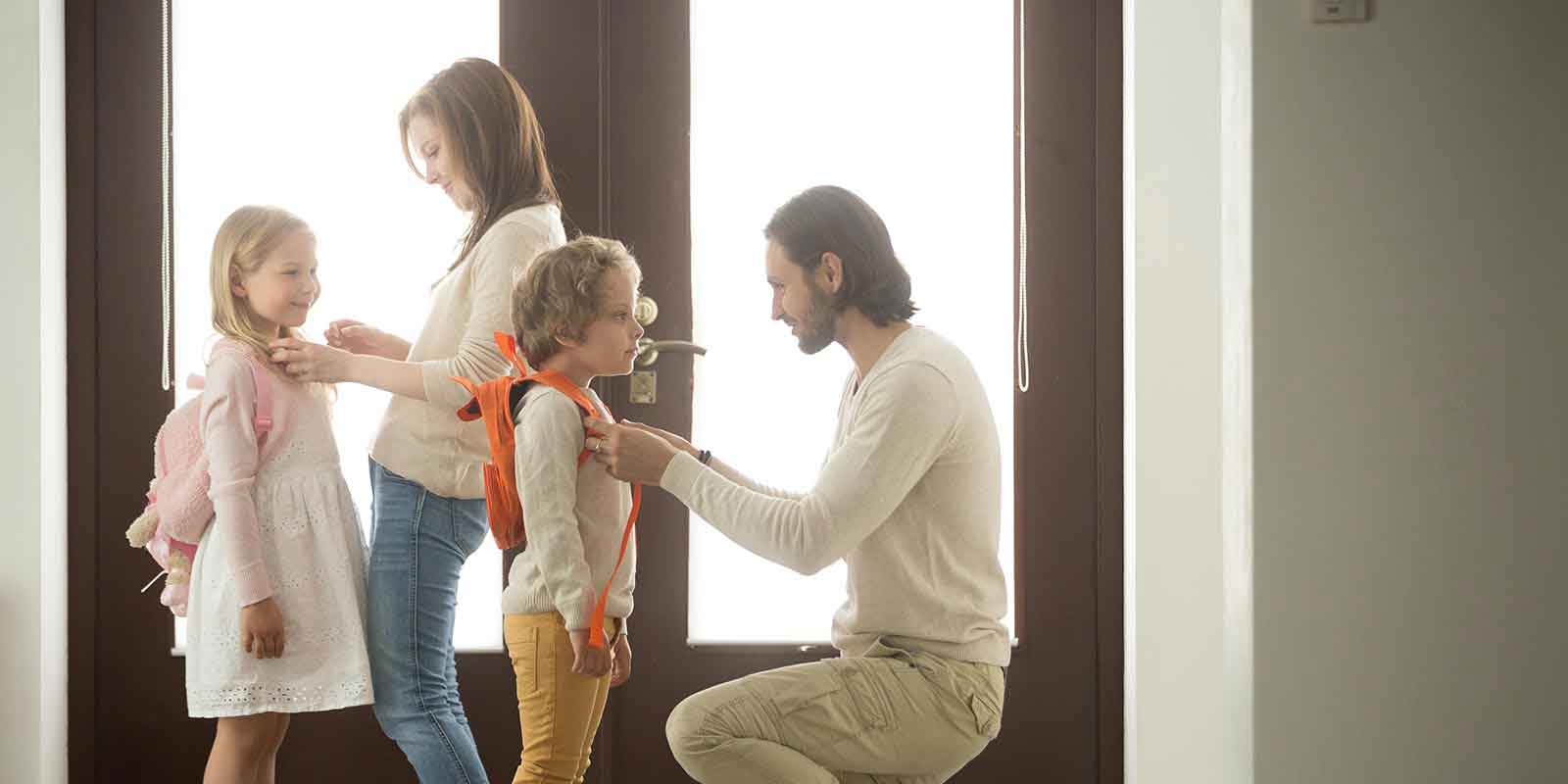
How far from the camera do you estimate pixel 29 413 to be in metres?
2.38

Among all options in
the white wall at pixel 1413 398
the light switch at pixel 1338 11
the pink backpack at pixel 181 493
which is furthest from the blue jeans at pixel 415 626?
the light switch at pixel 1338 11

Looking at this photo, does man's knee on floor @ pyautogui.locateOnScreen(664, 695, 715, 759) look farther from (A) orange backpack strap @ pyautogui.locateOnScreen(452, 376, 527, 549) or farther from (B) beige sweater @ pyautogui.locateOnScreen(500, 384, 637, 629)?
(A) orange backpack strap @ pyautogui.locateOnScreen(452, 376, 527, 549)

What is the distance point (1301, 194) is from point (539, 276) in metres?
0.99

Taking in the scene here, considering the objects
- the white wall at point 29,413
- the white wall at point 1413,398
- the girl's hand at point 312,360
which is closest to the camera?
the white wall at point 1413,398

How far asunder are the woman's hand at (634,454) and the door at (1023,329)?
811mm

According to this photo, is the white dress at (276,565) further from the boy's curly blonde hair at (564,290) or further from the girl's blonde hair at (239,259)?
the boy's curly blonde hair at (564,290)

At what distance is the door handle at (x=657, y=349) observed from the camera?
2463mm

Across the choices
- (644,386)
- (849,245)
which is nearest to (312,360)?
(644,386)

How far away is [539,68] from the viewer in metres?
2.49

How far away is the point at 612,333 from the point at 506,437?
0.66ft

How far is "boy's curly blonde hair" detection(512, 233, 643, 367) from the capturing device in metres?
1.72

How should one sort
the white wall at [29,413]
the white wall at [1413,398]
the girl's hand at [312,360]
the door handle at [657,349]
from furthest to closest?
1. the door handle at [657,349]
2. the white wall at [29,413]
3. the girl's hand at [312,360]
4. the white wall at [1413,398]

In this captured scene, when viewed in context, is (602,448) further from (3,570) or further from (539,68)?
(3,570)

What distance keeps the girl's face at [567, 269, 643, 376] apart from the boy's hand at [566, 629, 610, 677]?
0.37 metres
